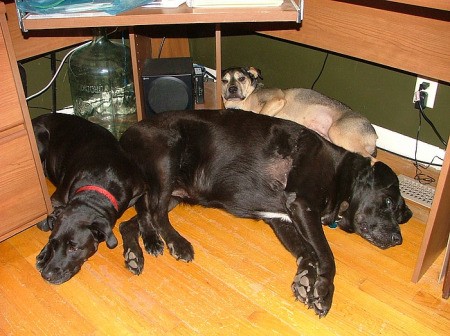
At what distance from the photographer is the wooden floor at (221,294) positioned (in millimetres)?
2002

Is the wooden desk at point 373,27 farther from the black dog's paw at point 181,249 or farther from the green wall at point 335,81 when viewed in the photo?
the black dog's paw at point 181,249

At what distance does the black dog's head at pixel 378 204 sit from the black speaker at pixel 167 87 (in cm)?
123

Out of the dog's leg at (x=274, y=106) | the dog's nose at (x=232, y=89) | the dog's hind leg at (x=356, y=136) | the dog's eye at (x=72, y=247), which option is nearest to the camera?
the dog's eye at (x=72, y=247)

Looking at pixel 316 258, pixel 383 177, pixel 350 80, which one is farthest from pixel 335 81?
pixel 316 258

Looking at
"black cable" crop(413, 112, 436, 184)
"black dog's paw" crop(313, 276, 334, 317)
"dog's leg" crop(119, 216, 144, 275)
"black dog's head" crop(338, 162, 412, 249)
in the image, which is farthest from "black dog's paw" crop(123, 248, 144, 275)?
"black cable" crop(413, 112, 436, 184)

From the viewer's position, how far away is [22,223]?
2.41 m

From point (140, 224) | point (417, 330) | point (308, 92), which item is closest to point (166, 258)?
point (140, 224)

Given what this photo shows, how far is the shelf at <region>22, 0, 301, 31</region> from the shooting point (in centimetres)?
217

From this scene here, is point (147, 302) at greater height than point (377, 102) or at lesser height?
lesser

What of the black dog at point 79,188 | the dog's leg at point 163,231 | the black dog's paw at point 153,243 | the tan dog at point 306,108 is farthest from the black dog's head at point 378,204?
the black dog at point 79,188

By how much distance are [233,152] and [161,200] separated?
0.42 m

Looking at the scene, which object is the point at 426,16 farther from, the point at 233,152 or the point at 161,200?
the point at 161,200

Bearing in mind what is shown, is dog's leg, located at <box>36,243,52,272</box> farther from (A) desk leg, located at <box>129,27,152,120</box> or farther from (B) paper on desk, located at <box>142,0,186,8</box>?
(A) desk leg, located at <box>129,27,152,120</box>

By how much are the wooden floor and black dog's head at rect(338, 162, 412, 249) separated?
6.9 inches
